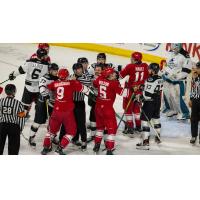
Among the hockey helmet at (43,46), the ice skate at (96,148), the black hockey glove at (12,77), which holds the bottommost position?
the ice skate at (96,148)

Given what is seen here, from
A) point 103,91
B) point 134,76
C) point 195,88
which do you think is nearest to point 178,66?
point 195,88

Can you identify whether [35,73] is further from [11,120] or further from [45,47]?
[11,120]

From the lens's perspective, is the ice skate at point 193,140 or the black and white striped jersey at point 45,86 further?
the ice skate at point 193,140

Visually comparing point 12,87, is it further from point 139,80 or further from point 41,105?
point 139,80

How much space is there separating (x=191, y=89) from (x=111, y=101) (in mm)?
1018

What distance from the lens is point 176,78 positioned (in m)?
5.98

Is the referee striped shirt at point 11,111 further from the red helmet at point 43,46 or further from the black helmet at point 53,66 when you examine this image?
the red helmet at point 43,46

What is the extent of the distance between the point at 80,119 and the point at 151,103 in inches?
34.2

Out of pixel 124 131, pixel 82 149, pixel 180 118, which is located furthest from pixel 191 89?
pixel 82 149

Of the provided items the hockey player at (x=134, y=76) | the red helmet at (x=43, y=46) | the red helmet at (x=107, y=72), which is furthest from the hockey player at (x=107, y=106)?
the red helmet at (x=43, y=46)

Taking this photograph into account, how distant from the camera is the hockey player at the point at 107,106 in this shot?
5.65 m

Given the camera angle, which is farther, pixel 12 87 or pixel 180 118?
pixel 180 118

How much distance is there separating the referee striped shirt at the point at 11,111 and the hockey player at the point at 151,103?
4.69 ft

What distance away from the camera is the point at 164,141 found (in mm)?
5875
